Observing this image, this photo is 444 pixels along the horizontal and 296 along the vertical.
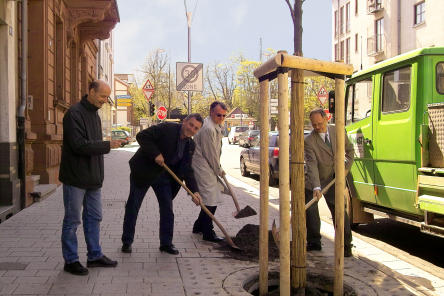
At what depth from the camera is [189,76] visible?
15.0 metres

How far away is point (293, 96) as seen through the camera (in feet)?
14.0

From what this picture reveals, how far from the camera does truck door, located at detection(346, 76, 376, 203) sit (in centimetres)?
698

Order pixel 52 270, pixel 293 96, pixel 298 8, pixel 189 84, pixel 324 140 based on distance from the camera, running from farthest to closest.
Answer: pixel 189 84 → pixel 298 8 → pixel 324 140 → pixel 52 270 → pixel 293 96

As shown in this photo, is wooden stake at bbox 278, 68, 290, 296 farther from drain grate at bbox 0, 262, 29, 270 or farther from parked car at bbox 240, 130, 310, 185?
parked car at bbox 240, 130, 310, 185

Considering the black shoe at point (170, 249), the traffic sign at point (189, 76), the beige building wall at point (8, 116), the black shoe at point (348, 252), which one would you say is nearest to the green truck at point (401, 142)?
the black shoe at point (348, 252)

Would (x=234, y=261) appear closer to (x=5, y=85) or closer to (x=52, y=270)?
(x=52, y=270)

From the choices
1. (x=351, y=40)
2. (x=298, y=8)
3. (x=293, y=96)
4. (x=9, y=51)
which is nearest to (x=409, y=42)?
(x=351, y=40)

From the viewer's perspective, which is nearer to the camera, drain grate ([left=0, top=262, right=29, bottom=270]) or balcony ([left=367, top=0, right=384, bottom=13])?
drain grate ([left=0, top=262, right=29, bottom=270])

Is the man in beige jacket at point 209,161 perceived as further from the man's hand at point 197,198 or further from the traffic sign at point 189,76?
the traffic sign at point 189,76

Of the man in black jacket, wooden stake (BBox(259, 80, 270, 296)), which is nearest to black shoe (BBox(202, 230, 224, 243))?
the man in black jacket

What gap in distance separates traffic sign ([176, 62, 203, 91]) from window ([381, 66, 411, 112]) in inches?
345

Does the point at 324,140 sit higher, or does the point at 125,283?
the point at 324,140

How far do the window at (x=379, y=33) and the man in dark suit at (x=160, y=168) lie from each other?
110 feet

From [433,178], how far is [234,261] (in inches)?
90.1
